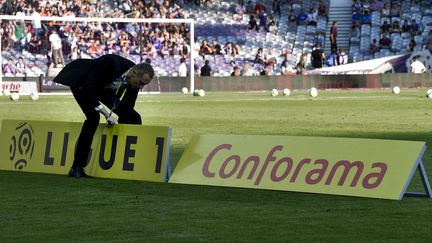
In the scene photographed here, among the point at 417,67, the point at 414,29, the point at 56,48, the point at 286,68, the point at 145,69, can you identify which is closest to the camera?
the point at 145,69

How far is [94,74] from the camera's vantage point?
15.2 m

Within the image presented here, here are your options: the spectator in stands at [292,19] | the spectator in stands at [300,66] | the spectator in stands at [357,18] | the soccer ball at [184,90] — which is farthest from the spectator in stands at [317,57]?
the soccer ball at [184,90]

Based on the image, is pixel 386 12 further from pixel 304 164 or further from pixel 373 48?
pixel 304 164

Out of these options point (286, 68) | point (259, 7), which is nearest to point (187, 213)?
point (286, 68)

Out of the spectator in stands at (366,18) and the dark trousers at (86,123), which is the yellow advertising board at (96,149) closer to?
the dark trousers at (86,123)

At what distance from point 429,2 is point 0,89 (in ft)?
80.7

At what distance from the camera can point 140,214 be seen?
38.1ft

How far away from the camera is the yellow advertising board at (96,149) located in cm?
1488

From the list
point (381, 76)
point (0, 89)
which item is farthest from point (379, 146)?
point (381, 76)

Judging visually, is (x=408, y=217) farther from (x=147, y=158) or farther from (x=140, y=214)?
(x=147, y=158)

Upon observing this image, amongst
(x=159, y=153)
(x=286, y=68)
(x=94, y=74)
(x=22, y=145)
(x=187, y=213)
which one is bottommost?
(x=286, y=68)

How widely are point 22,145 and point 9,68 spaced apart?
1285 inches

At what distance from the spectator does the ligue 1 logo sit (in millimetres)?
32164

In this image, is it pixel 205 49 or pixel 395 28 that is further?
pixel 395 28
